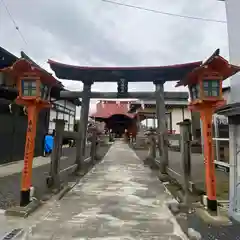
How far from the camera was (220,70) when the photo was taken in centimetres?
433

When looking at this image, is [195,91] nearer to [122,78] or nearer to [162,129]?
[162,129]

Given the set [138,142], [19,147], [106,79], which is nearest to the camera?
[106,79]

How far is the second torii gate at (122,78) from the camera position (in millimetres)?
8891

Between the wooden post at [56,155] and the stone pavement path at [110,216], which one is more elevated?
the wooden post at [56,155]

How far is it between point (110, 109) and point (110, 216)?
2689cm

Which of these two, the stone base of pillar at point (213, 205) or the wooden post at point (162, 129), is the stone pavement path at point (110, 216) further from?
the wooden post at point (162, 129)

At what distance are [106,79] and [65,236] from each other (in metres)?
6.79

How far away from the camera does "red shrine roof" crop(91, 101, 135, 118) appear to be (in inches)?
1184

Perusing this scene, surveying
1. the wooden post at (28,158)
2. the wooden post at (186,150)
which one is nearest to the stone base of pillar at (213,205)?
the wooden post at (186,150)

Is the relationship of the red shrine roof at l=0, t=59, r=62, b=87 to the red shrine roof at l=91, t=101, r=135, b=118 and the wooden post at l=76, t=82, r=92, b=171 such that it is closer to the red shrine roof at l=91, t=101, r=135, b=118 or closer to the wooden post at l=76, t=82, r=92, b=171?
the wooden post at l=76, t=82, r=92, b=171

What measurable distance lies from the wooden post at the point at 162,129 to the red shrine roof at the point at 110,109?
786 inches

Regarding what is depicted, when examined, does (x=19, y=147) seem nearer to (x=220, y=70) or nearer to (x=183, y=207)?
(x=183, y=207)

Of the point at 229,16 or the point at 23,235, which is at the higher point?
the point at 229,16

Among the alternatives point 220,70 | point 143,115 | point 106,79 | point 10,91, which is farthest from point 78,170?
point 143,115
